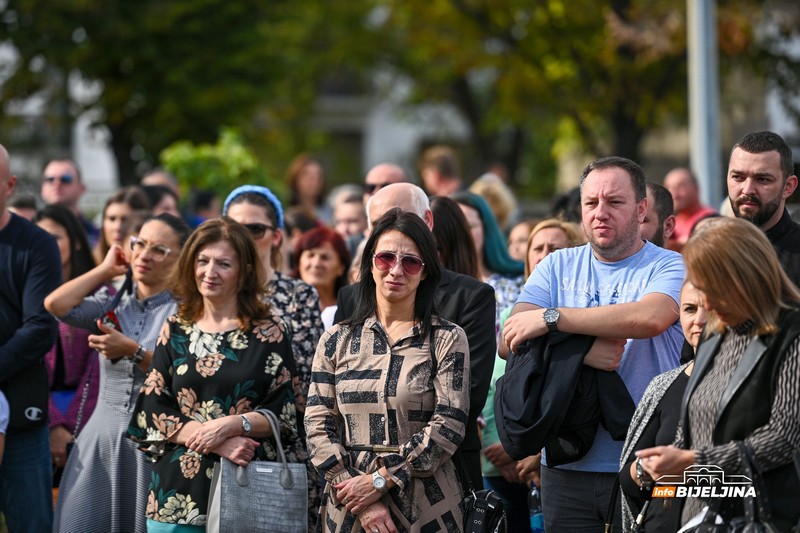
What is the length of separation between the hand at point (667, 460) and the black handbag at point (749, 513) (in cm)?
16

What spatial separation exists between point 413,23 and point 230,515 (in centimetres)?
1875

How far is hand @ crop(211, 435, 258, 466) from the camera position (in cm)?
566

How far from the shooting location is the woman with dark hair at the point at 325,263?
7883mm

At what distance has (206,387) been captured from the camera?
5828mm

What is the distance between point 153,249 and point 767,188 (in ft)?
10.9

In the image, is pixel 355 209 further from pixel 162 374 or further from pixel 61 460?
pixel 162 374

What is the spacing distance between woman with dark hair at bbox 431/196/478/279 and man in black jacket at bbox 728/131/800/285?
5.38 feet

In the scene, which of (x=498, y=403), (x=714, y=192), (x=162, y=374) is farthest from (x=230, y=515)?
(x=714, y=192)

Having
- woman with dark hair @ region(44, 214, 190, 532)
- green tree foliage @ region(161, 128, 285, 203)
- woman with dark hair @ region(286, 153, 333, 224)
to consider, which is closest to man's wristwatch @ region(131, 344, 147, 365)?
woman with dark hair @ region(44, 214, 190, 532)

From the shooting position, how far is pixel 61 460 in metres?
7.35

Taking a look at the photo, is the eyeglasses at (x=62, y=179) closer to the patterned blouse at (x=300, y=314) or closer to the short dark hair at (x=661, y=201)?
the patterned blouse at (x=300, y=314)

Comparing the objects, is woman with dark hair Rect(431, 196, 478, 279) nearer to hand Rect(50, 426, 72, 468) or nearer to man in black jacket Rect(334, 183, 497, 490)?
man in black jacket Rect(334, 183, 497, 490)

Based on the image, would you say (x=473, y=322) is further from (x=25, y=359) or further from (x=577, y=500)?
(x=25, y=359)

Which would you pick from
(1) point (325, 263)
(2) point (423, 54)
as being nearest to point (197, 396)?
(1) point (325, 263)
